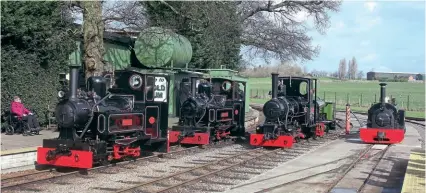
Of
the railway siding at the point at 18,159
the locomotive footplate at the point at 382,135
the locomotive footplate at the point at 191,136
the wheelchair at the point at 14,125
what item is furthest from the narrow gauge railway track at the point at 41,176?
the locomotive footplate at the point at 382,135

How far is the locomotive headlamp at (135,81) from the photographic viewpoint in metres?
13.2

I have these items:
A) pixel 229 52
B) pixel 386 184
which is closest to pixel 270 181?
pixel 386 184

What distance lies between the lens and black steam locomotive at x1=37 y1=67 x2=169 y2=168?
11.1 m

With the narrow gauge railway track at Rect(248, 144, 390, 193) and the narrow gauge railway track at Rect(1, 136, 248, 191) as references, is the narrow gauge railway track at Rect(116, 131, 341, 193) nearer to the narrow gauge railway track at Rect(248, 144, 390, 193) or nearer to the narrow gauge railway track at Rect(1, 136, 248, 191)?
the narrow gauge railway track at Rect(248, 144, 390, 193)

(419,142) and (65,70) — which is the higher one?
(65,70)

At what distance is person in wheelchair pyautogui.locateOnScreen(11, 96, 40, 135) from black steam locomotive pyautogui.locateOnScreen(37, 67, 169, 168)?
3.63 metres

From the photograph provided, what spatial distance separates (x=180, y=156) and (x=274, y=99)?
3.95 metres

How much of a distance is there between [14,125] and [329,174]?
919 centimetres

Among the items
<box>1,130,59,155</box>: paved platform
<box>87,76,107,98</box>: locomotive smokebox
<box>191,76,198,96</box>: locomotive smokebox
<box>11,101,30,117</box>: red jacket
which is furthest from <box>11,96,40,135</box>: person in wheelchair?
<box>191,76,198,96</box>: locomotive smokebox

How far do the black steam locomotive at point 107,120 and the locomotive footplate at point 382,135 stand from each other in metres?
8.17

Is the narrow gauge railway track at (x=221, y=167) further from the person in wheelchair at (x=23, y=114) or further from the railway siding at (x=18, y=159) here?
the person in wheelchair at (x=23, y=114)

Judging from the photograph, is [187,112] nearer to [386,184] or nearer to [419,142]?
[386,184]

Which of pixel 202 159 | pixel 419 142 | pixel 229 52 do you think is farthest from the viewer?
pixel 229 52

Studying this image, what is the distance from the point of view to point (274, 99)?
16797 millimetres
